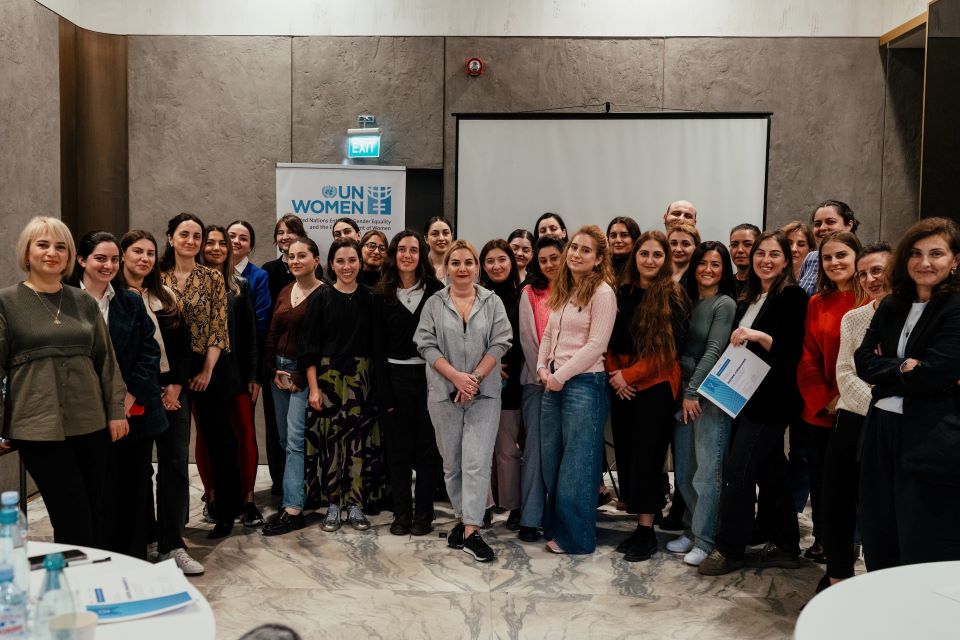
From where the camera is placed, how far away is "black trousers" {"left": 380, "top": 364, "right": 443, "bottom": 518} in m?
4.37

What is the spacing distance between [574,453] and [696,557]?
784 millimetres

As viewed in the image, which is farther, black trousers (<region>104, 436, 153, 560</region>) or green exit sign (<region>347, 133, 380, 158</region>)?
green exit sign (<region>347, 133, 380, 158</region>)

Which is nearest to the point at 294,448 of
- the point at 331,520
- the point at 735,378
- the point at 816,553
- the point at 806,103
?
the point at 331,520

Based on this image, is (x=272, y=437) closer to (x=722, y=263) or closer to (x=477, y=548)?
(x=477, y=548)

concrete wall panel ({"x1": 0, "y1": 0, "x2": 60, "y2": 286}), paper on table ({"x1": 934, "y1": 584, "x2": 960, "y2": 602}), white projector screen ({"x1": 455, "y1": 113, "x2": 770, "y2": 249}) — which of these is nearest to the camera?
paper on table ({"x1": 934, "y1": 584, "x2": 960, "y2": 602})

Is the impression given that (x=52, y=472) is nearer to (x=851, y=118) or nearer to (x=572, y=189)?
(x=572, y=189)

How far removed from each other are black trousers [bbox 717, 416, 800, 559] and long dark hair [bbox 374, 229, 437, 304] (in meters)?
1.80

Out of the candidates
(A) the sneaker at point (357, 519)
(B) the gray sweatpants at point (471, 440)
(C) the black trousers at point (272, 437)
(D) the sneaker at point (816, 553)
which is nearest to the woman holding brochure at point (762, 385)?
(D) the sneaker at point (816, 553)

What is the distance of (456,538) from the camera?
13.8 ft

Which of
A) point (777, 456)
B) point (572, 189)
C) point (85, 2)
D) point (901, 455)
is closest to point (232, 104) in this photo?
point (85, 2)

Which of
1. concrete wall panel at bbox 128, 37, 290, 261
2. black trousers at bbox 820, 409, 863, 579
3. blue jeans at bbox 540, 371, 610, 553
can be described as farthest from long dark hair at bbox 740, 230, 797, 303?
concrete wall panel at bbox 128, 37, 290, 261

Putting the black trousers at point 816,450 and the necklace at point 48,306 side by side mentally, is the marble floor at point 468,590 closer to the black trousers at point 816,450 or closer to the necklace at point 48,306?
the black trousers at point 816,450

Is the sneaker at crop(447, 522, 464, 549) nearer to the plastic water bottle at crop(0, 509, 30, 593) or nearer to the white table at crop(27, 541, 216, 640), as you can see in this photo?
the white table at crop(27, 541, 216, 640)

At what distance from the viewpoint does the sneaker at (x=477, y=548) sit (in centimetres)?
403
